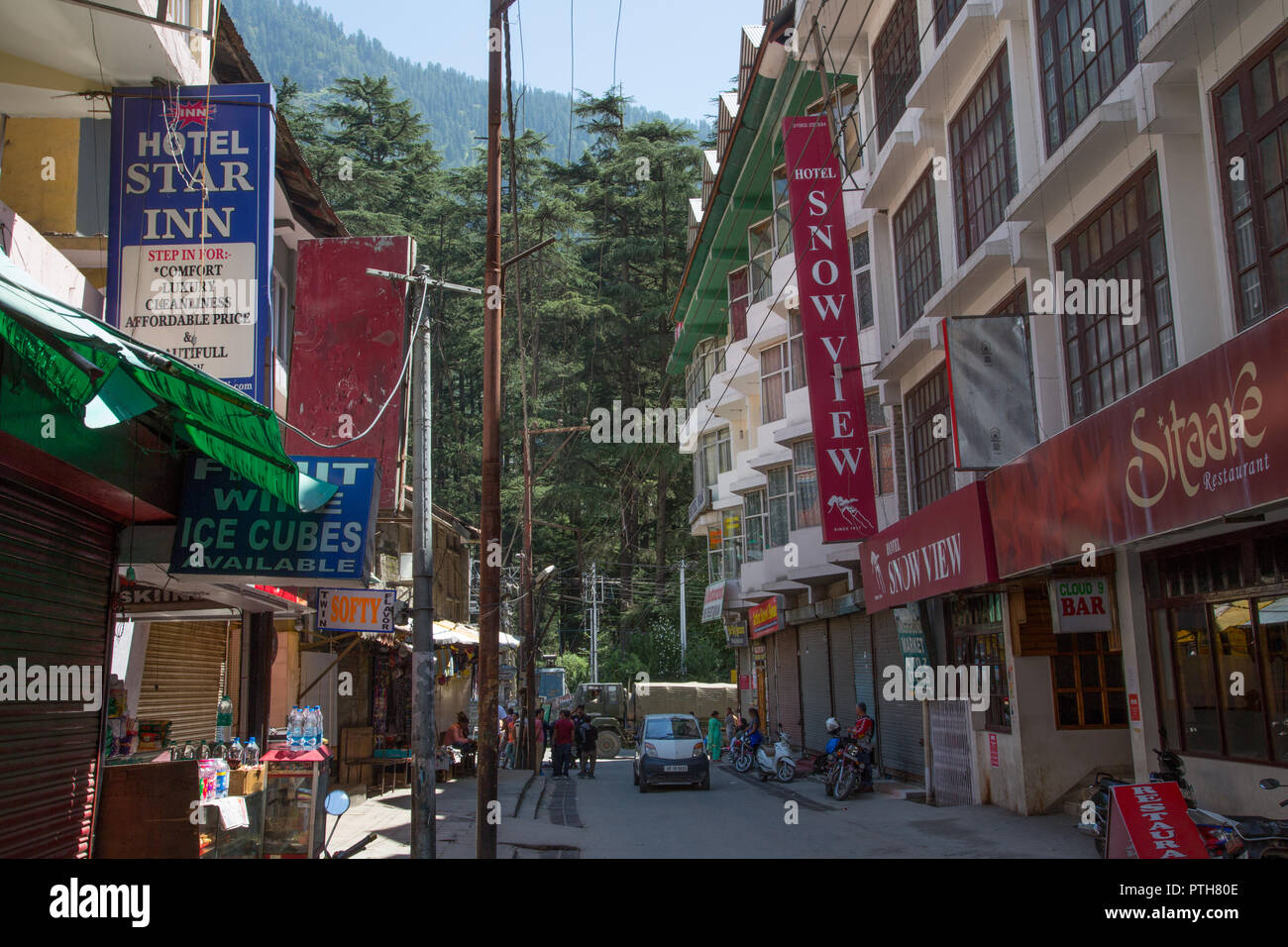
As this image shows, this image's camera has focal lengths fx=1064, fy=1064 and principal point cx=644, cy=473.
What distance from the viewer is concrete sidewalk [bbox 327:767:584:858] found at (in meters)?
13.7

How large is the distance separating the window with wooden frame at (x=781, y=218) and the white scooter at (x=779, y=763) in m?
12.0

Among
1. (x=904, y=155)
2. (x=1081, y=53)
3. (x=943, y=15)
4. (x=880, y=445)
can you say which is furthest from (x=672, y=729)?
(x=1081, y=53)

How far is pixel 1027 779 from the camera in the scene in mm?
15367

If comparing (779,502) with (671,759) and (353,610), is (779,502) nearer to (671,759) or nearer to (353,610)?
(671,759)

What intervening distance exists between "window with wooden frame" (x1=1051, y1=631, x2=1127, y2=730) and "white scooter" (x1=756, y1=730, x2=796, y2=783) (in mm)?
9750

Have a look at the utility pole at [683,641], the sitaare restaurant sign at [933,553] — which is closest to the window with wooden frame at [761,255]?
the sitaare restaurant sign at [933,553]

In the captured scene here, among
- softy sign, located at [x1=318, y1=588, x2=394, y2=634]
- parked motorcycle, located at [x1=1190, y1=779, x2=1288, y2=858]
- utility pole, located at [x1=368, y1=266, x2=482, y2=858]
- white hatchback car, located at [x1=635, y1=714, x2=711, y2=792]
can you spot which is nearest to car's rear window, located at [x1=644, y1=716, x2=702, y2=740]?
white hatchback car, located at [x1=635, y1=714, x2=711, y2=792]

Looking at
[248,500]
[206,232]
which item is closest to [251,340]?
[206,232]

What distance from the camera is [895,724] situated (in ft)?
75.4

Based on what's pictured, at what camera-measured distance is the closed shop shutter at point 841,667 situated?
87.5ft

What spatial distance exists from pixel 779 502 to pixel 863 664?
544 centimetres

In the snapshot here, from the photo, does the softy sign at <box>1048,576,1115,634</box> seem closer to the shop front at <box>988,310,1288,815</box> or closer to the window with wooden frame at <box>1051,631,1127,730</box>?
the shop front at <box>988,310,1288,815</box>

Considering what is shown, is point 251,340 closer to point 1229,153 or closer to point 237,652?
point 237,652
